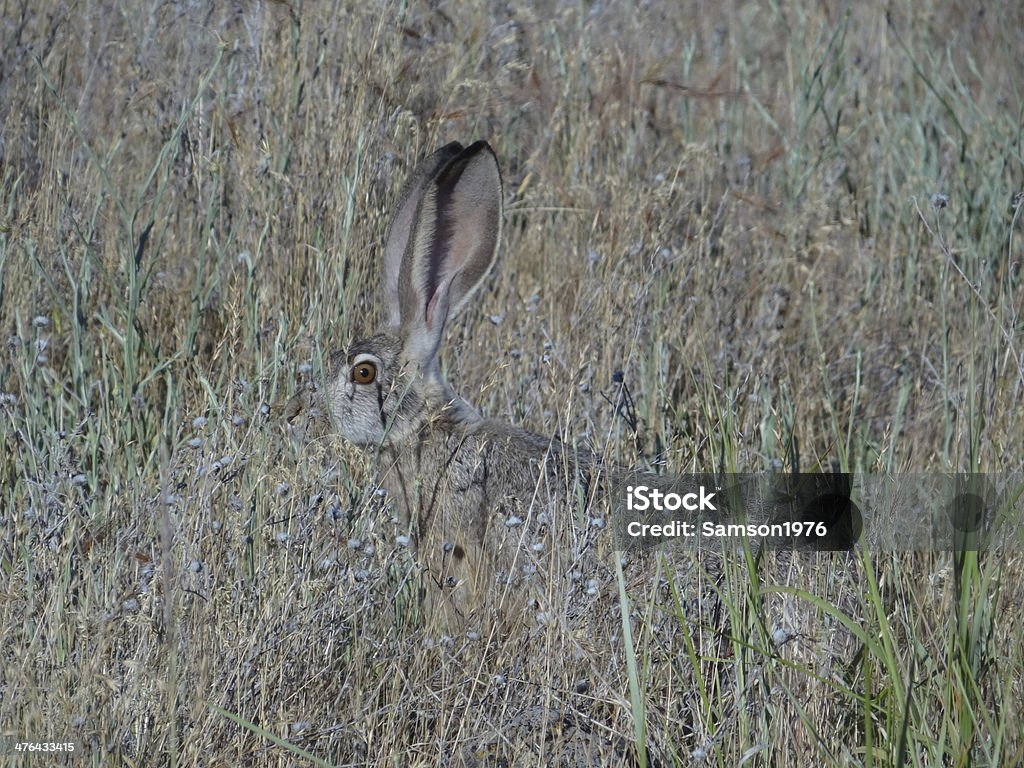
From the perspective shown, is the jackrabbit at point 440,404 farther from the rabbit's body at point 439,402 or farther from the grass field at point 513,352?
the grass field at point 513,352

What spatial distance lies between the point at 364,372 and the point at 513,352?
539 millimetres

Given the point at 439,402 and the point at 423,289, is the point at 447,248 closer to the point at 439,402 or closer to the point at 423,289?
the point at 423,289

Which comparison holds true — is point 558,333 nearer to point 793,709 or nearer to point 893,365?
point 893,365

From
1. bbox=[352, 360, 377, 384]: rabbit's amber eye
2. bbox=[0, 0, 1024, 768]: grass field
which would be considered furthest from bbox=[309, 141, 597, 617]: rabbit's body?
bbox=[0, 0, 1024, 768]: grass field

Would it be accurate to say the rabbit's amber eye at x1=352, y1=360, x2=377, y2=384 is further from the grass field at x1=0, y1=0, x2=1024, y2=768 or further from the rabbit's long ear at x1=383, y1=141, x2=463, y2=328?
the rabbit's long ear at x1=383, y1=141, x2=463, y2=328

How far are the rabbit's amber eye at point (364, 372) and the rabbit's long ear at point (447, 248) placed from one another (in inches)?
6.3

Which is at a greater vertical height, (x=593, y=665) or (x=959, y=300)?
Answer: (x=959, y=300)

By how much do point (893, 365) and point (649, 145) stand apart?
1.55 metres

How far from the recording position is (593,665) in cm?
288

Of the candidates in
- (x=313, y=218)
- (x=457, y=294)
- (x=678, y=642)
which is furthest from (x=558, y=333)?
(x=678, y=642)

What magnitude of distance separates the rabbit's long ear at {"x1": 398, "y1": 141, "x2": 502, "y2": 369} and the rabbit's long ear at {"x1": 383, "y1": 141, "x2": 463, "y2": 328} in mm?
45

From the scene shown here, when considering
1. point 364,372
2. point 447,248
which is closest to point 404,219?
point 447,248

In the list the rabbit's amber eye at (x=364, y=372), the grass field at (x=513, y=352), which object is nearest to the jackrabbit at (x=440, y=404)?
the rabbit's amber eye at (x=364, y=372)

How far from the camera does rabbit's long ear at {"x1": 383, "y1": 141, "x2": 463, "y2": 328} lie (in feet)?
13.8
